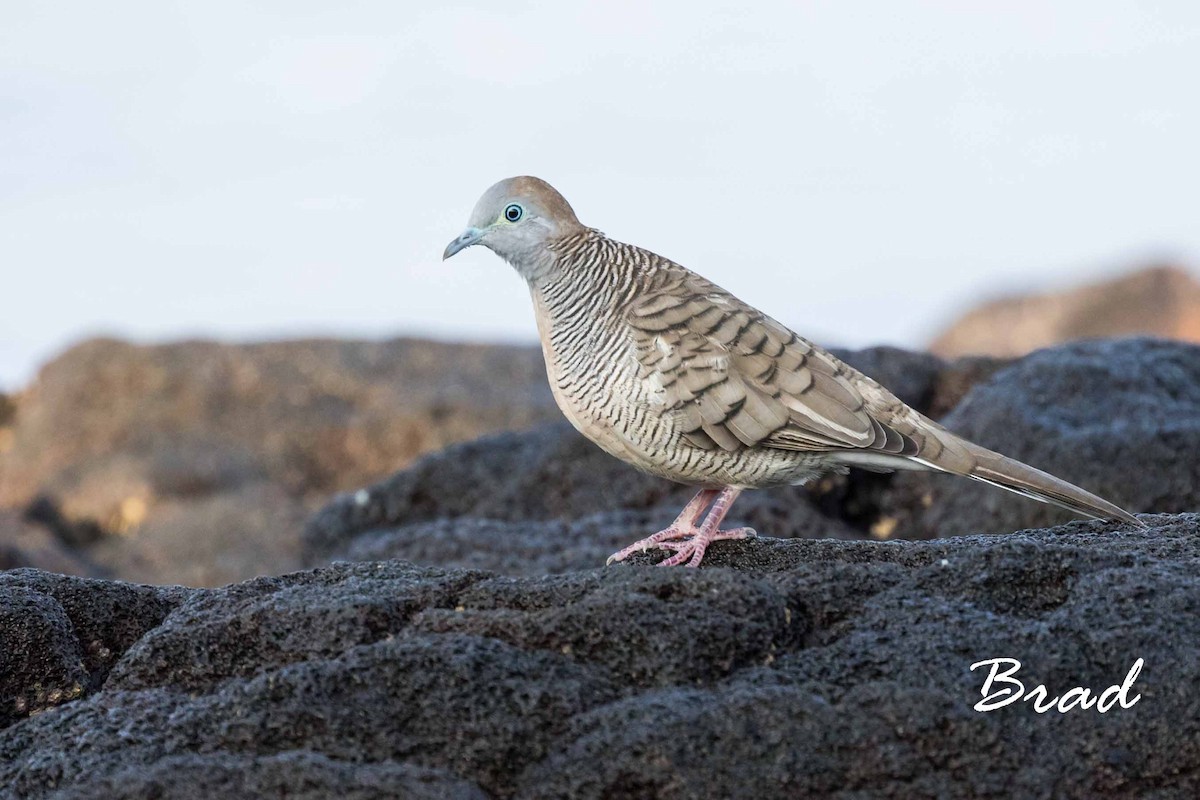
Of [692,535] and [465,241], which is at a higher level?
[465,241]

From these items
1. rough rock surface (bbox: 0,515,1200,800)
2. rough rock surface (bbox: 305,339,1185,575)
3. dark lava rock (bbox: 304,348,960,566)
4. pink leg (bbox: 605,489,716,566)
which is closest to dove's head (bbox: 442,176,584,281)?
pink leg (bbox: 605,489,716,566)

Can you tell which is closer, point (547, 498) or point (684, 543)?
point (684, 543)

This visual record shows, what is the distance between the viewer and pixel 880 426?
6.37m

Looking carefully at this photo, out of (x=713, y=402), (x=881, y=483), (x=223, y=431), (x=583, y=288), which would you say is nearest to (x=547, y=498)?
(x=881, y=483)

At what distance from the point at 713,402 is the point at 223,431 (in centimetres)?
980

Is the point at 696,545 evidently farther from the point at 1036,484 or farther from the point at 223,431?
the point at 223,431

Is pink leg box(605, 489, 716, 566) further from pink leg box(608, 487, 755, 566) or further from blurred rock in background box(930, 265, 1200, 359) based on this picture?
blurred rock in background box(930, 265, 1200, 359)

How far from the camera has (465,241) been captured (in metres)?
6.94

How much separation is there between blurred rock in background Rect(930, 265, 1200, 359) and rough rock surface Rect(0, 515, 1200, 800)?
22.2 metres

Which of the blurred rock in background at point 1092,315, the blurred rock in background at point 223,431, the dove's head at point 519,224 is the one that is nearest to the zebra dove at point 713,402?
the dove's head at point 519,224

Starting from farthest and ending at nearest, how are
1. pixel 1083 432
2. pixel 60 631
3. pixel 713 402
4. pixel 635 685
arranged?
pixel 1083 432, pixel 713 402, pixel 60 631, pixel 635 685

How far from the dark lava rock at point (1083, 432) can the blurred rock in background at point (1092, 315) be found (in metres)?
16.9

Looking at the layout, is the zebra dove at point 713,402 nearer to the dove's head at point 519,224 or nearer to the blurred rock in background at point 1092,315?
the dove's head at point 519,224

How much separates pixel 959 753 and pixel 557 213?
12.1ft
